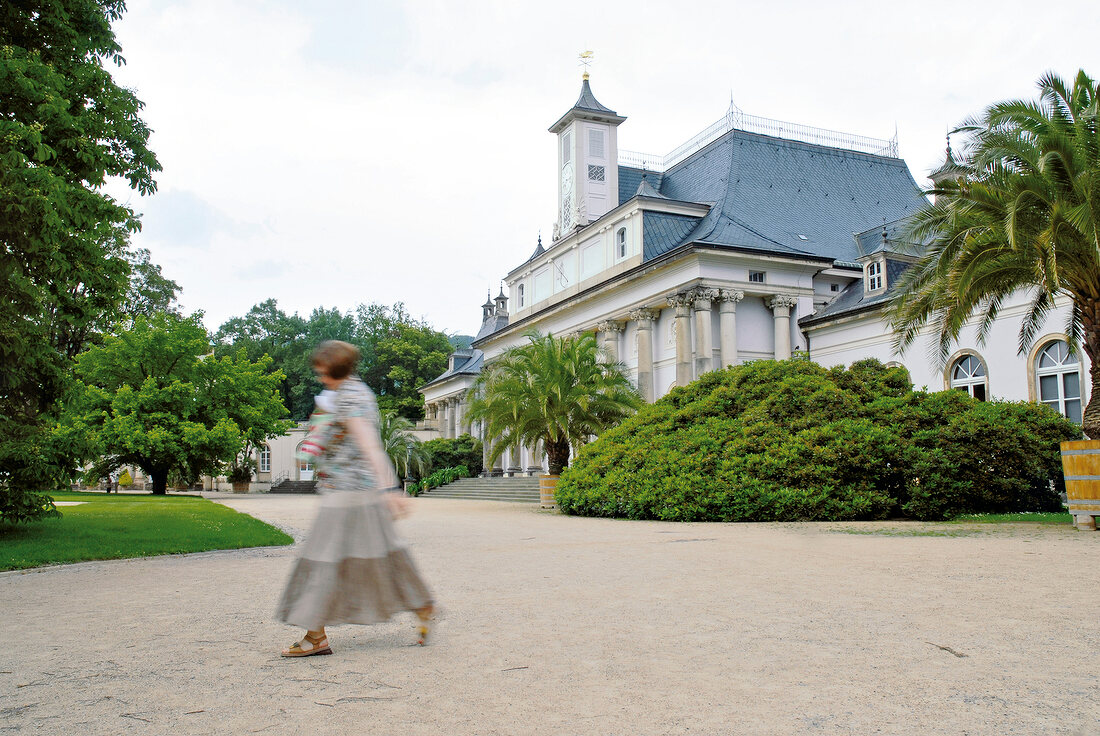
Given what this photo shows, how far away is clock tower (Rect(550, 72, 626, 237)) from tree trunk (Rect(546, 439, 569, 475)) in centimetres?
1996

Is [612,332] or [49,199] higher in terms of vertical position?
[612,332]

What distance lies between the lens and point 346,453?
17.5ft

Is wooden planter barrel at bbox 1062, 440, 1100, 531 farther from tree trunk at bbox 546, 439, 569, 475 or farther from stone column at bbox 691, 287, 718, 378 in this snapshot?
stone column at bbox 691, 287, 718, 378

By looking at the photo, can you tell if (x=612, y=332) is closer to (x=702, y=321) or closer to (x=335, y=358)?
(x=702, y=321)

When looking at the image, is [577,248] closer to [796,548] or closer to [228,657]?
[796,548]

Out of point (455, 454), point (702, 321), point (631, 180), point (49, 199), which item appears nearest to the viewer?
point (49, 199)

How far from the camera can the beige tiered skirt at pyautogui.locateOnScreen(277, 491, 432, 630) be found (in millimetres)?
5062

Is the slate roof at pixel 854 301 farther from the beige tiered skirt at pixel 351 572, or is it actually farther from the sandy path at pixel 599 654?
the beige tiered skirt at pixel 351 572

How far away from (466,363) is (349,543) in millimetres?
57896

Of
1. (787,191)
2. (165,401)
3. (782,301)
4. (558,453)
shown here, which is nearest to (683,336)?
(782,301)

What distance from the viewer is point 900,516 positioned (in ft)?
55.5

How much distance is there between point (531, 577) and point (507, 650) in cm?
351

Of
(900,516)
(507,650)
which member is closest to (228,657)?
(507,650)

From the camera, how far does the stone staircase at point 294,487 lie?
61.4 meters
